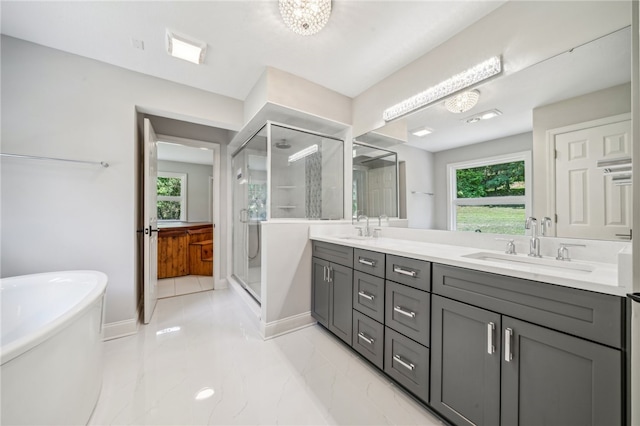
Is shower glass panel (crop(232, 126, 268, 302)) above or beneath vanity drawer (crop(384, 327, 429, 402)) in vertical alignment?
above

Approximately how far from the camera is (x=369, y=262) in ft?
5.68

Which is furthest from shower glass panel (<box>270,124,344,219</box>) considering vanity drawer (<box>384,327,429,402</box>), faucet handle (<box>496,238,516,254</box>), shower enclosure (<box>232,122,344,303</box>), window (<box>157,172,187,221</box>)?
window (<box>157,172,187,221</box>)

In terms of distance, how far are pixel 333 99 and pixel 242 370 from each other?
2.67 metres

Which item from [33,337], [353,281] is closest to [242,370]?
[353,281]

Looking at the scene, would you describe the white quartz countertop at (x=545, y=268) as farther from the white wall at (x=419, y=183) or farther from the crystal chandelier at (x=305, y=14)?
the crystal chandelier at (x=305, y=14)

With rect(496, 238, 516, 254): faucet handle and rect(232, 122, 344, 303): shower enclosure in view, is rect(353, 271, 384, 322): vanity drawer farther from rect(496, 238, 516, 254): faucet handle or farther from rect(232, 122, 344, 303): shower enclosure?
rect(232, 122, 344, 303): shower enclosure

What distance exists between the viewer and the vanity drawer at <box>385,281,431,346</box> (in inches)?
52.8

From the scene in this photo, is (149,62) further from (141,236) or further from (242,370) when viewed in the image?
(242,370)

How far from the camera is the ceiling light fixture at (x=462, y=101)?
5.60ft

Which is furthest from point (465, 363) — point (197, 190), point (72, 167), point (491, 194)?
point (197, 190)

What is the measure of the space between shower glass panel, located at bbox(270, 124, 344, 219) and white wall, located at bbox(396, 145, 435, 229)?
847mm

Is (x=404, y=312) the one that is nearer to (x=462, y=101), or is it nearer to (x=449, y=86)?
(x=462, y=101)

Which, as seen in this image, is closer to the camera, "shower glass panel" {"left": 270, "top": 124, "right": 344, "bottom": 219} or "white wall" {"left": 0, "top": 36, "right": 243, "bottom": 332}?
"white wall" {"left": 0, "top": 36, "right": 243, "bottom": 332}

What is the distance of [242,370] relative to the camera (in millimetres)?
1724
